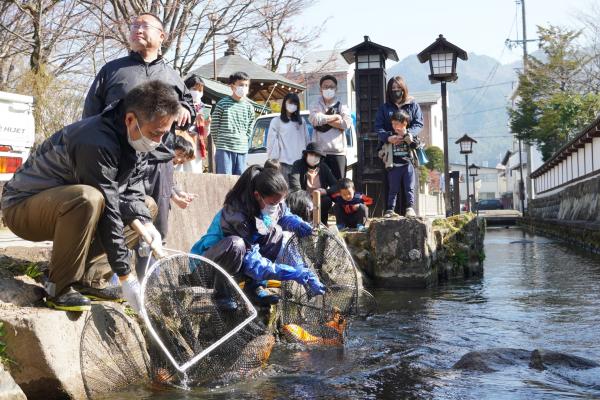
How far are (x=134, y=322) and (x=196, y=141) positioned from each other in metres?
3.96

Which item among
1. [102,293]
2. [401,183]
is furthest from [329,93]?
[102,293]

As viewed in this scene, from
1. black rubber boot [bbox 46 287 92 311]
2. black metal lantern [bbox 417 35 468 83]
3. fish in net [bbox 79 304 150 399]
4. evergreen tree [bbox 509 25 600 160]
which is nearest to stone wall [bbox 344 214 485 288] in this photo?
black metal lantern [bbox 417 35 468 83]

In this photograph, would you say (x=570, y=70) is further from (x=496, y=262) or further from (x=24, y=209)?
(x=24, y=209)

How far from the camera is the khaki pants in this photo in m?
3.73

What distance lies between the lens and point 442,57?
1352 cm

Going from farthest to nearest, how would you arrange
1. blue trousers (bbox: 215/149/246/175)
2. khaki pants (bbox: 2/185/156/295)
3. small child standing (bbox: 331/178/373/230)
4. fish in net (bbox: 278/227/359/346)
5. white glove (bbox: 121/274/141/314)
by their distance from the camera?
small child standing (bbox: 331/178/373/230) < blue trousers (bbox: 215/149/246/175) < fish in net (bbox: 278/227/359/346) < white glove (bbox: 121/274/141/314) < khaki pants (bbox: 2/185/156/295)

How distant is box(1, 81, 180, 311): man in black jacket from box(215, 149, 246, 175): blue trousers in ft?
14.1

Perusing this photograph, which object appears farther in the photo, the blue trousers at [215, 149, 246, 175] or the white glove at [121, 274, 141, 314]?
the blue trousers at [215, 149, 246, 175]

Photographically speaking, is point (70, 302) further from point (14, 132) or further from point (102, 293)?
point (14, 132)

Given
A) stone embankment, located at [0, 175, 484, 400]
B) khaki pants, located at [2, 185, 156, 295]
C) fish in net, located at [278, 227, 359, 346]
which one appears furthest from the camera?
fish in net, located at [278, 227, 359, 346]

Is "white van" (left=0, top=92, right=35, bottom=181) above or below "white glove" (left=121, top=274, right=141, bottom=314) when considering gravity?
above

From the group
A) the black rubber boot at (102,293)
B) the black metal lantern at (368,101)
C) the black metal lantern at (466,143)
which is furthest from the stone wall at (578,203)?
the black rubber boot at (102,293)

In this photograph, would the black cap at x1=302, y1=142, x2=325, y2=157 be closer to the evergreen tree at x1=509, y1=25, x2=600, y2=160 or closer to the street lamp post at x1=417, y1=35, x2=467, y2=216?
the street lamp post at x1=417, y1=35, x2=467, y2=216

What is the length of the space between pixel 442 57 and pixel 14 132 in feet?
25.4
